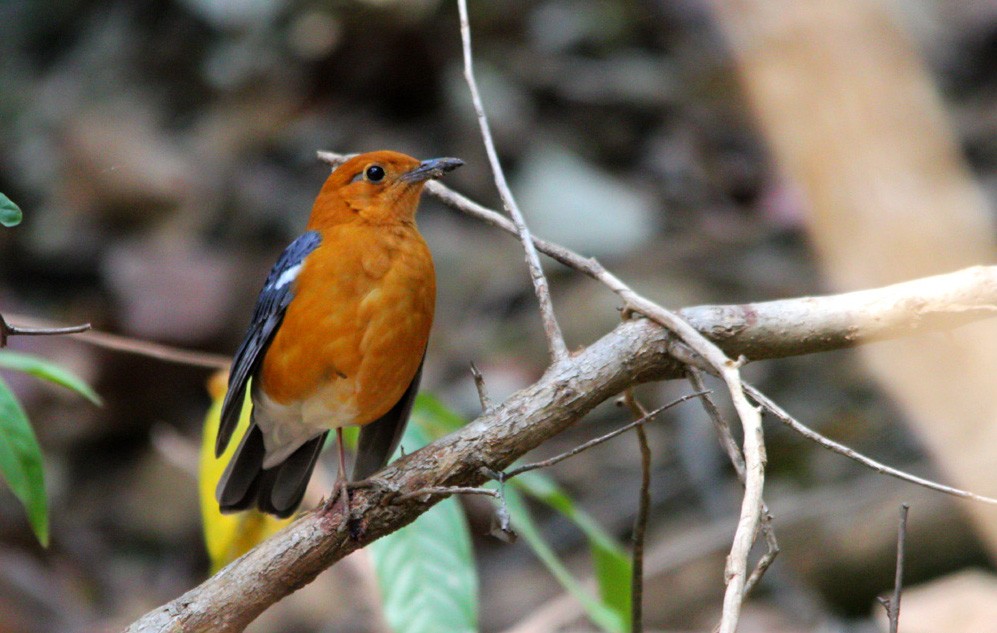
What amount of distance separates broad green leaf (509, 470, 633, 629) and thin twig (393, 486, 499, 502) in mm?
922

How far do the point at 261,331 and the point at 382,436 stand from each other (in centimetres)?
55

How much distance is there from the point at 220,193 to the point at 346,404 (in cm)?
533

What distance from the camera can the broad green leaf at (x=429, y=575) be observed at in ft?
11.1

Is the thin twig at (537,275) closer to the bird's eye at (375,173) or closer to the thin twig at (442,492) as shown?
the thin twig at (442,492)

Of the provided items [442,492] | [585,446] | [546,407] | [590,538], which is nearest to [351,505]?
[442,492]

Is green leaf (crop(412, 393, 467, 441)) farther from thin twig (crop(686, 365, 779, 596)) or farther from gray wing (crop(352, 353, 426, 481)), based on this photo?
thin twig (crop(686, 365, 779, 596))

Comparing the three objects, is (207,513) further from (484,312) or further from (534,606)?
(484,312)

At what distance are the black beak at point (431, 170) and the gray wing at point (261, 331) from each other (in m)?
0.39

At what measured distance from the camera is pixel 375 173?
4023mm

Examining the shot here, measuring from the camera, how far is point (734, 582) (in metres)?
2.04

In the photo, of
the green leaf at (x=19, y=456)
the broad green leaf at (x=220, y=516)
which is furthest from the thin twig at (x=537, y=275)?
the green leaf at (x=19, y=456)

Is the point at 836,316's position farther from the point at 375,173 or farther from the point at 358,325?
the point at 375,173

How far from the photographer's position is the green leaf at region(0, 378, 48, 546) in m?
3.15

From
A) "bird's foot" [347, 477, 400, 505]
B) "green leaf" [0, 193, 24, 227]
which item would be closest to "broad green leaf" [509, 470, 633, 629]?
"bird's foot" [347, 477, 400, 505]
